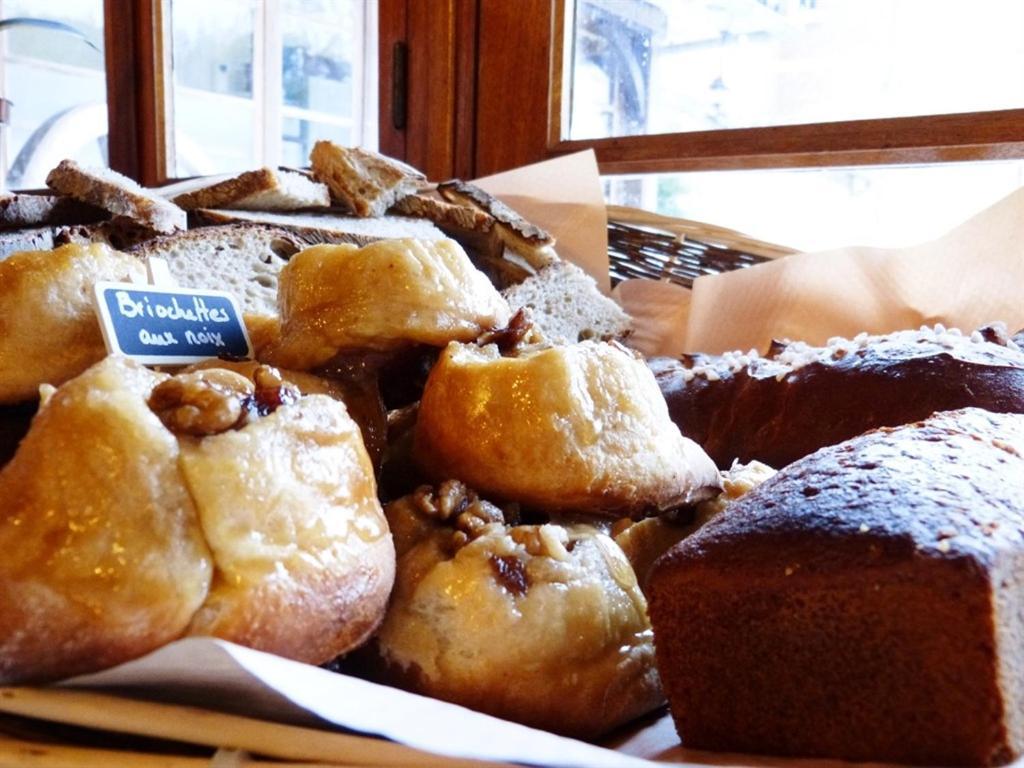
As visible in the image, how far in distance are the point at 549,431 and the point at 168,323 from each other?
0.40 m

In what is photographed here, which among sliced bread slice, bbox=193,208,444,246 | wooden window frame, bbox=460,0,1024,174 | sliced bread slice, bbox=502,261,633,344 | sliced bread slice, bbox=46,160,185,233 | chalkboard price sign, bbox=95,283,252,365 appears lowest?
sliced bread slice, bbox=502,261,633,344

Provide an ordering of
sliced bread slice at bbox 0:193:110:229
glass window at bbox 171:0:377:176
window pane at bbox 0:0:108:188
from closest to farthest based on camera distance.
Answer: sliced bread slice at bbox 0:193:110:229
glass window at bbox 171:0:377:176
window pane at bbox 0:0:108:188

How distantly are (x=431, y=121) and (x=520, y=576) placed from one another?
245 centimetres

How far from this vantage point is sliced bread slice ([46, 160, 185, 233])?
167 centimetres

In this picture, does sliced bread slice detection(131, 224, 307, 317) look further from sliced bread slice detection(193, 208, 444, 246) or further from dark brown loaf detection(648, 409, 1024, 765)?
dark brown loaf detection(648, 409, 1024, 765)

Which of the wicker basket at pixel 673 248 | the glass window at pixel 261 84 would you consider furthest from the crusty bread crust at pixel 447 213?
the glass window at pixel 261 84

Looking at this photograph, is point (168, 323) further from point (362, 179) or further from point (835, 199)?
point (835, 199)

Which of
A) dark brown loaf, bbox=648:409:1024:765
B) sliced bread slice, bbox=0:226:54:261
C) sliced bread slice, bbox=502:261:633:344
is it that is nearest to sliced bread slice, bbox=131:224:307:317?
sliced bread slice, bbox=0:226:54:261

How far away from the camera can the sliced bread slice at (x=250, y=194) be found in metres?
1.91

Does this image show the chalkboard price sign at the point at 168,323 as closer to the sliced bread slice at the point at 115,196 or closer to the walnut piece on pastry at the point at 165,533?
the walnut piece on pastry at the point at 165,533

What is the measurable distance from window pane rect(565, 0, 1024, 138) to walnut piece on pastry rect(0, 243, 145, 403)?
172 cm

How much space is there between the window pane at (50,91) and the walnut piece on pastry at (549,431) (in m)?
4.16

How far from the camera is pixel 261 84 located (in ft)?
13.4

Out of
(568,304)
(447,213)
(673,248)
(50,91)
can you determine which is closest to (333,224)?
(447,213)
